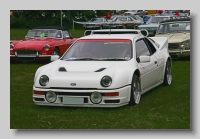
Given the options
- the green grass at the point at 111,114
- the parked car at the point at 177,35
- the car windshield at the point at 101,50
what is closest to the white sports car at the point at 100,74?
the car windshield at the point at 101,50

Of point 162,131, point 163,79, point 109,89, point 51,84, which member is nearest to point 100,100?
point 109,89

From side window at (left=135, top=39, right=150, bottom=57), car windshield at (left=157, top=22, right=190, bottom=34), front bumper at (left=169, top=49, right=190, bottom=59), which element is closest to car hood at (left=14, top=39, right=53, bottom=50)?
car windshield at (left=157, top=22, right=190, bottom=34)

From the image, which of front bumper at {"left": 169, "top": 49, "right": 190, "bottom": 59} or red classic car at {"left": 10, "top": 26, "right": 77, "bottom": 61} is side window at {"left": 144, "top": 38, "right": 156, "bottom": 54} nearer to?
front bumper at {"left": 169, "top": 49, "right": 190, "bottom": 59}

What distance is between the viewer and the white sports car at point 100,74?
26.2 ft

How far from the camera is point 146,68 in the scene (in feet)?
30.2

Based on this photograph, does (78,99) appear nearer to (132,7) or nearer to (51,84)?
(51,84)

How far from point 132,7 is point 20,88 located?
3940mm

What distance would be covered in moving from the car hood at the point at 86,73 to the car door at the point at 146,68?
1.81ft

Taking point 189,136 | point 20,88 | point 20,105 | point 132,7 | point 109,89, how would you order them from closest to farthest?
1. point 189,136
2. point 132,7
3. point 109,89
4. point 20,105
5. point 20,88

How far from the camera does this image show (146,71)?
9195 mm

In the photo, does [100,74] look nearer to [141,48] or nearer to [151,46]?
[141,48]

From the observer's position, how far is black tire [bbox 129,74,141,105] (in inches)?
330

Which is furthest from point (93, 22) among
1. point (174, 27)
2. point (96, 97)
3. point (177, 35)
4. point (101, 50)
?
point (96, 97)

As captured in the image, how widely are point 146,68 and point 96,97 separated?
1.54 m
